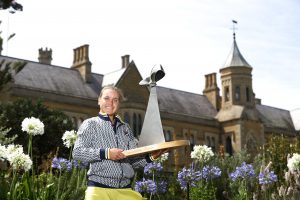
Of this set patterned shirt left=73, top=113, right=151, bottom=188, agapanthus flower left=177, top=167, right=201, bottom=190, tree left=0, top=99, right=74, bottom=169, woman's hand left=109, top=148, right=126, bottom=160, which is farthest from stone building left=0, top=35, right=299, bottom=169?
woman's hand left=109, top=148, right=126, bottom=160

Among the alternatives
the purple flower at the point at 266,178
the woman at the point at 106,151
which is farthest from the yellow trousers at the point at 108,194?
the purple flower at the point at 266,178

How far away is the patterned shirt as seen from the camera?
4.18 metres

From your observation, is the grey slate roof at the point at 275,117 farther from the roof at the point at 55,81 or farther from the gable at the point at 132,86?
the roof at the point at 55,81

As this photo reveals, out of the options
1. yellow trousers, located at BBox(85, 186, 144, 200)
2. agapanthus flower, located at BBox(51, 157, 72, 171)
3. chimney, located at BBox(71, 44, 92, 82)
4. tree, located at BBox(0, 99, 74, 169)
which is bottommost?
yellow trousers, located at BBox(85, 186, 144, 200)

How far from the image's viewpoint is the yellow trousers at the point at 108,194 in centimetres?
413

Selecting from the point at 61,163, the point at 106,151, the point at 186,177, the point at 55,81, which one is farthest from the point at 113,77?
the point at 106,151

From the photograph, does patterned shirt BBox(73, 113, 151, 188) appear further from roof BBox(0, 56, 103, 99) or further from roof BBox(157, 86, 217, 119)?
roof BBox(157, 86, 217, 119)

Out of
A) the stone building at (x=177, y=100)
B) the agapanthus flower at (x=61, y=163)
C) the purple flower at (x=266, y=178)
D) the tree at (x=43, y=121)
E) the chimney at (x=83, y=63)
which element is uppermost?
the chimney at (x=83, y=63)

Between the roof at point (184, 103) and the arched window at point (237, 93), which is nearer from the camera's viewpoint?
the roof at point (184, 103)

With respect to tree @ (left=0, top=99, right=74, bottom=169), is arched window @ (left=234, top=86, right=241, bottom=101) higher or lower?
higher

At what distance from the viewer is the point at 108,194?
13.7ft

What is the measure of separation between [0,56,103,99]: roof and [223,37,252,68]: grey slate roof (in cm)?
1399

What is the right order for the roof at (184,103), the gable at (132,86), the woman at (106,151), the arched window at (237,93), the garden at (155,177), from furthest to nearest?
1. the arched window at (237,93)
2. the roof at (184,103)
3. the gable at (132,86)
4. the garden at (155,177)
5. the woman at (106,151)

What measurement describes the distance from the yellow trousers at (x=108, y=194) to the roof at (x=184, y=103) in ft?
122
